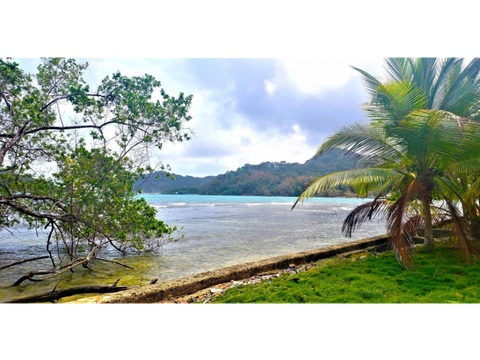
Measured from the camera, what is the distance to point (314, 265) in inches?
207

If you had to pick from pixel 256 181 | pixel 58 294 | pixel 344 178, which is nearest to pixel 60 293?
pixel 58 294

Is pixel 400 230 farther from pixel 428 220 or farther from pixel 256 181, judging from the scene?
pixel 256 181

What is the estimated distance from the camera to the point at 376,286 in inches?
140

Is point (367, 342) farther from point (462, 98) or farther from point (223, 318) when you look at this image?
point (462, 98)

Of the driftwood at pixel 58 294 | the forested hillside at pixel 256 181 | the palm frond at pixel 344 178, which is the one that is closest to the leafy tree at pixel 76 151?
the driftwood at pixel 58 294

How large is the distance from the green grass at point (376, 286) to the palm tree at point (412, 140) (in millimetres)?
425

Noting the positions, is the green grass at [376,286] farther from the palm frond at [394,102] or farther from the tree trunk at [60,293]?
the palm frond at [394,102]

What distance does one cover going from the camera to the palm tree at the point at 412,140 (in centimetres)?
433

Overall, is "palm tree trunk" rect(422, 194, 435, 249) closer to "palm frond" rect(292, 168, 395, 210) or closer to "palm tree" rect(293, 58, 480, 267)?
"palm tree" rect(293, 58, 480, 267)

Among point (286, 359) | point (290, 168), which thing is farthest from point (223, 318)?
point (290, 168)

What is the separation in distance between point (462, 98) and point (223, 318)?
674 cm

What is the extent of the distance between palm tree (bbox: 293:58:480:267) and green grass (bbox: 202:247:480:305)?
1.39 feet

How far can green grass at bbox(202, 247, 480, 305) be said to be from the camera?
308 cm

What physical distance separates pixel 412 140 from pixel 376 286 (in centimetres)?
305
